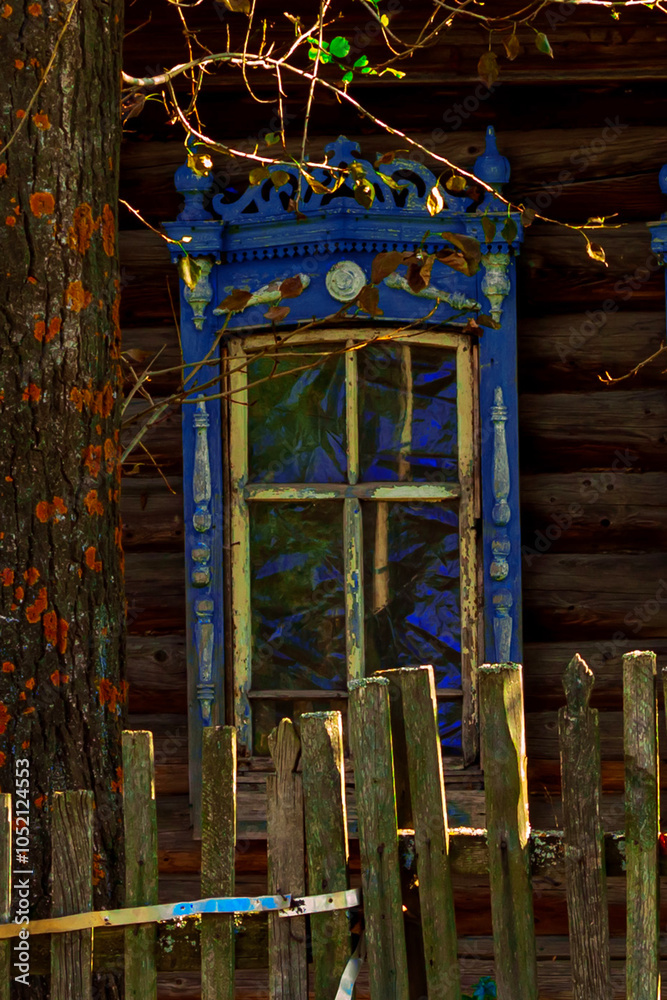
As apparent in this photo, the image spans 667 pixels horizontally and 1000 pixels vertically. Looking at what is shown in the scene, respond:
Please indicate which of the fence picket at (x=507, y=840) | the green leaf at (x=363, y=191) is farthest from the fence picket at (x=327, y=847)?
the green leaf at (x=363, y=191)

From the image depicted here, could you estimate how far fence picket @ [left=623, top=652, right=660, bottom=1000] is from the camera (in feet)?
6.73

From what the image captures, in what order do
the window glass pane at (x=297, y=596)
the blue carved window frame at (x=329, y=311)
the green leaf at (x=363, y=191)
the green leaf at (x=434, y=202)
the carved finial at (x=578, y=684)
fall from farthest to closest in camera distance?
the window glass pane at (x=297, y=596)
the blue carved window frame at (x=329, y=311)
the green leaf at (x=363, y=191)
the green leaf at (x=434, y=202)
the carved finial at (x=578, y=684)

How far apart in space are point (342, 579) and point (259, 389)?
68 centimetres

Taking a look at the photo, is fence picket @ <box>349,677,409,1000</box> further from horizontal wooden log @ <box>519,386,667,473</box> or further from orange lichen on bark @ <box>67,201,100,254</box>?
horizontal wooden log @ <box>519,386,667,473</box>

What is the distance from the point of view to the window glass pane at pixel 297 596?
3877 millimetres

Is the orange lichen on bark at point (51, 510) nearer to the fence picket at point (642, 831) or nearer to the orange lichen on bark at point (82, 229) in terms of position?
the orange lichen on bark at point (82, 229)

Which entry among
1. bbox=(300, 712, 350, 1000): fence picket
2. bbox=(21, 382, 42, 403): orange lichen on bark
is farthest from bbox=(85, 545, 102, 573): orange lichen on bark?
bbox=(300, 712, 350, 1000): fence picket

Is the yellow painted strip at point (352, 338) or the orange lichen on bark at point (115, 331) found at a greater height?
the yellow painted strip at point (352, 338)

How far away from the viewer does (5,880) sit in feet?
6.77

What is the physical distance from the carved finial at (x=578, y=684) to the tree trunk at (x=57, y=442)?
35.4 inches

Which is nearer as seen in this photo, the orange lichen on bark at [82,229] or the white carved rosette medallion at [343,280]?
the orange lichen on bark at [82,229]

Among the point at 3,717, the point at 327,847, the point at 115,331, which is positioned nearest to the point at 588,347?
the point at 115,331

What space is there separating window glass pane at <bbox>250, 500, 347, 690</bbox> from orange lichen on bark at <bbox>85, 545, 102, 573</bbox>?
1601 millimetres

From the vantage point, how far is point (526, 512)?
3855 mm
